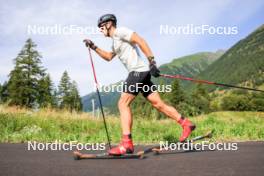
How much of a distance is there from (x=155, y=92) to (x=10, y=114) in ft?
29.2

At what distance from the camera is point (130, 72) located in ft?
19.3

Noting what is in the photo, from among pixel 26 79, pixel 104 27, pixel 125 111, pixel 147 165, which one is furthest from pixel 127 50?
pixel 26 79

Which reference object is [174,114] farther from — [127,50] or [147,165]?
[147,165]

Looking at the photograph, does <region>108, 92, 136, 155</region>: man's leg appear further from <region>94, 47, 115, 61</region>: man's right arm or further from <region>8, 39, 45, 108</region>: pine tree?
<region>8, 39, 45, 108</region>: pine tree

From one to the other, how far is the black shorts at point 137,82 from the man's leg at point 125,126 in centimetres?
11

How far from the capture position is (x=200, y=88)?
336ft

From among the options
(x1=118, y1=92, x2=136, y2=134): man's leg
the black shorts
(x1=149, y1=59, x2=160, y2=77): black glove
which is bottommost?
(x1=118, y1=92, x2=136, y2=134): man's leg

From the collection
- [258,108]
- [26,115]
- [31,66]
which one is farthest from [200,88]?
[26,115]

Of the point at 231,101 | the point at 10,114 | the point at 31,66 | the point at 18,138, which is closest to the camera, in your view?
the point at 18,138

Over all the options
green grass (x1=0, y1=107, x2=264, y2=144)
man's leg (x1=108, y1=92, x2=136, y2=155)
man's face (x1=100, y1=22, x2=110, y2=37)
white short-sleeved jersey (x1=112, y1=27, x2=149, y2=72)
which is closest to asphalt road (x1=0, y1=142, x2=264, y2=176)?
man's leg (x1=108, y1=92, x2=136, y2=155)

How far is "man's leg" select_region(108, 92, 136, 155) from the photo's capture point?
227 inches

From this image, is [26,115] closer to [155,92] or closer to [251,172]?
[155,92]

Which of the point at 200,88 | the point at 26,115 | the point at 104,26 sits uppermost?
the point at 200,88

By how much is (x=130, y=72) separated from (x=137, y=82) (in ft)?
0.71
